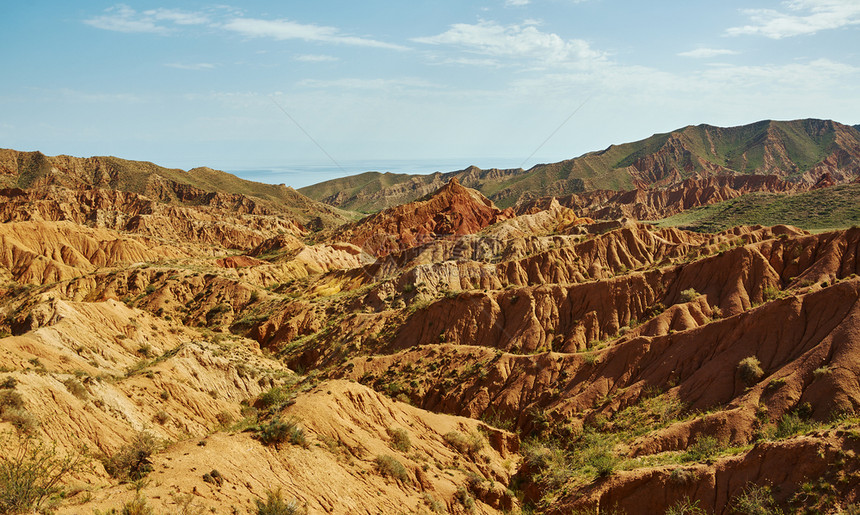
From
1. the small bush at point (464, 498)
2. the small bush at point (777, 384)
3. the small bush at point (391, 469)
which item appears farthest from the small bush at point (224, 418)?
the small bush at point (777, 384)

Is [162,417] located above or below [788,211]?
below

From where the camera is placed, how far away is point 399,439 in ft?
87.4

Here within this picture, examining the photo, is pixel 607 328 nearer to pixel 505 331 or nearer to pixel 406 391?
pixel 505 331

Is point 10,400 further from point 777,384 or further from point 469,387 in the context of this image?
point 777,384

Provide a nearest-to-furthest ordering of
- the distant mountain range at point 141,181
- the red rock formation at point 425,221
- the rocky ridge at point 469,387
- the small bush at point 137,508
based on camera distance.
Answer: the small bush at point 137,508 < the rocky ridge at point 469,387 < the red rock formation at point 425,221 < the distant mountain range at point 141,181

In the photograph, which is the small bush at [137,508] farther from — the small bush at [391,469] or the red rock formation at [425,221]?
the red rock formation at [425,221]

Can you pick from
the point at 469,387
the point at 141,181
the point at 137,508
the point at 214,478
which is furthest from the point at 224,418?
the point at 141,181

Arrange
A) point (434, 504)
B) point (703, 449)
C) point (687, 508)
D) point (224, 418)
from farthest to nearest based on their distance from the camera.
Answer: point (224, 418) → point (703, 449) → point (434, 504) → point (687, 508)

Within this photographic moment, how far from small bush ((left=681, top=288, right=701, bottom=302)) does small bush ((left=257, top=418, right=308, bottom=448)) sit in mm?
31853

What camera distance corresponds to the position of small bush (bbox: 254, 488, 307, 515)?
58.9 ft

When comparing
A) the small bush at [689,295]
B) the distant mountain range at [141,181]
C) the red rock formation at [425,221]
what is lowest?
the small bush at [689,295]

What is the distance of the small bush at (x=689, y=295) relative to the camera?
43.3 metres

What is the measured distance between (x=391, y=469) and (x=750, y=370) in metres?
18.6

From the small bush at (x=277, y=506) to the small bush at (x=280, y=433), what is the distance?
2.80 m
